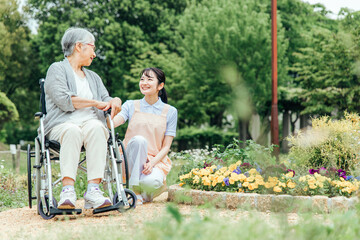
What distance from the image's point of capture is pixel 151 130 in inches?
184

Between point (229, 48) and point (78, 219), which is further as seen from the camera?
point (229, 48)

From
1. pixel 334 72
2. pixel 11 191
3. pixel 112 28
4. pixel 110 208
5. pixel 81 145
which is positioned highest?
pixel 112 28

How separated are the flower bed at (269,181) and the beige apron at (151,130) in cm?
41

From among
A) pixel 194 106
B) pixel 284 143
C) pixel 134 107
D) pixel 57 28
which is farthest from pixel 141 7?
pixel 134 107

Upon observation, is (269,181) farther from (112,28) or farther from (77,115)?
(112,28)

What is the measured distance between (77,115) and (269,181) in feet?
5.97

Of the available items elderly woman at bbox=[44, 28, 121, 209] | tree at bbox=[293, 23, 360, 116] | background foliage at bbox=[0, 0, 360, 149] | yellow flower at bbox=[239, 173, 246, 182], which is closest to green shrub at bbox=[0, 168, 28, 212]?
elderly woman at bbox=[44, 28, 121, 209]

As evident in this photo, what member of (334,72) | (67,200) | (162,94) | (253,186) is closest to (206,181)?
(253,186)

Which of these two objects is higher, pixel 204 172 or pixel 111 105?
pixel 111 105

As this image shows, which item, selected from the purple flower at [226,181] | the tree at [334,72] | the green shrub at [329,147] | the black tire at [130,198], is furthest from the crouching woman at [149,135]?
the tree at [334,72]

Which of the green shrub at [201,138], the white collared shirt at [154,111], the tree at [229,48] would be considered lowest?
the green shrub at [201,138]

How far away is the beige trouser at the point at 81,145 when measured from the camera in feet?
12.2

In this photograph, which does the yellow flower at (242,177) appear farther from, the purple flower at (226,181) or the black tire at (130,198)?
the black tire at (130,198)

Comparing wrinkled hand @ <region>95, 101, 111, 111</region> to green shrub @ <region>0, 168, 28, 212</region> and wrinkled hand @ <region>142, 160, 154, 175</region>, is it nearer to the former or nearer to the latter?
wrinkled hand @ <region>142, 160, 154, 175</region>
